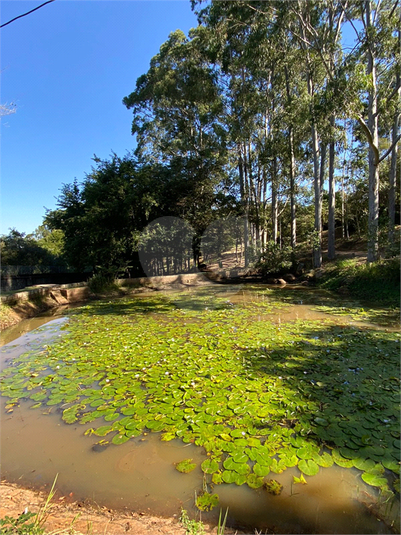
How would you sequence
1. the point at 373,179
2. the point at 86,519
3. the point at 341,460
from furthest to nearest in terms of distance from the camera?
the point at 373,179 < the point at 341,460 < the point at 86,519

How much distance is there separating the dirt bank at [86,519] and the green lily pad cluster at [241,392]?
0.42 m

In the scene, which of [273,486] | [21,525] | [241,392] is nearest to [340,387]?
[241,392]

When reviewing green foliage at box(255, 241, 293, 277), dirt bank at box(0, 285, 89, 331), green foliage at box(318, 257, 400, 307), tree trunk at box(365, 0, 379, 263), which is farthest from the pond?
green foliage at box(255, 241, 293, 277)

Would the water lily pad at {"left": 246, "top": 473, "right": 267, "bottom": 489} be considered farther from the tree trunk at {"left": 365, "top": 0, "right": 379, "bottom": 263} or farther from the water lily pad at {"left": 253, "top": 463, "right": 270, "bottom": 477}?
the tree trunk at {"left": 365, "top": 0, "right": 379, "bottom": 263}

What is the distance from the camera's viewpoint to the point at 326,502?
1617 mm

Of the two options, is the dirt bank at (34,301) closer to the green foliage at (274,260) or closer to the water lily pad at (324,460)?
the water lily pad at (324,460)

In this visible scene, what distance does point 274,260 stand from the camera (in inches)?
526

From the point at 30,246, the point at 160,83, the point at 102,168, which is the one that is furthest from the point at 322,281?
the point at 30,246

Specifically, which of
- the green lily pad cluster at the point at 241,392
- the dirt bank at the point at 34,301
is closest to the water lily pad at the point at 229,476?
the green lily pad cluster at the point at 241,392

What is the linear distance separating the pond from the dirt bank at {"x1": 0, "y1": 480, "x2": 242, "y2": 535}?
0.26 feet

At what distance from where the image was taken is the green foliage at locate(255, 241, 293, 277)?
12922mm

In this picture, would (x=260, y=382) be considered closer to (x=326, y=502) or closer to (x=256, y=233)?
(x=326, y=502)

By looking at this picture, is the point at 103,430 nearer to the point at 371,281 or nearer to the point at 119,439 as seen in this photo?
the point at 119,439

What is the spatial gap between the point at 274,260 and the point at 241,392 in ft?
36.4
